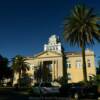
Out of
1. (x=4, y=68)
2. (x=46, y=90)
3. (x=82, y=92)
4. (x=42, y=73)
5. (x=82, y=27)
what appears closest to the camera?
(x=82, y=92)

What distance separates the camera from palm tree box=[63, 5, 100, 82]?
145 feet

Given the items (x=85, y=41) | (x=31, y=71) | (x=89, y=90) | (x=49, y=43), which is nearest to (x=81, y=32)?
(x=85, y=41)

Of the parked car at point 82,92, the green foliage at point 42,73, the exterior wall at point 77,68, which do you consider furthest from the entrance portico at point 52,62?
the parked car at point 82,92

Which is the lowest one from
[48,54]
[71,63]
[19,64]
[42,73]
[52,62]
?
[42,73]

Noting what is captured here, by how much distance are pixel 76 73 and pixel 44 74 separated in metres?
9.57

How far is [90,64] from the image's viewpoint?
7712 centimetres

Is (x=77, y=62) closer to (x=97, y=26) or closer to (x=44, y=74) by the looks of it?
(x=44, y=74)

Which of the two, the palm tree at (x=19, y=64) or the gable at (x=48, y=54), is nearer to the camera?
the gable at (x=48, y=54)

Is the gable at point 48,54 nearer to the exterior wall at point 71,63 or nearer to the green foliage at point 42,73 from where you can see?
the exterior wall at point 71,63

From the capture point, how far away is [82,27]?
A: 147 feet

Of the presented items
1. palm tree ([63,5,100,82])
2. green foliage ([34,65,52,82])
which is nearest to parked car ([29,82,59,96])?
palm tree ([63,5,100,82])

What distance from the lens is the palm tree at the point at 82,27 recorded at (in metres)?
44.1

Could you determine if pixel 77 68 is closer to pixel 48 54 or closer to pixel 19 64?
pixel 48 54

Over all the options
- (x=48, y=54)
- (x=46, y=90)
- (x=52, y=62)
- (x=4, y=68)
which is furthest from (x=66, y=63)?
(x=46, y=90)
